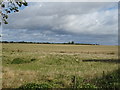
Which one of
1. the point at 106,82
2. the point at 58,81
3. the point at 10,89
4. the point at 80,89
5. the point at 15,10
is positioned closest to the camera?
the point at 15,10

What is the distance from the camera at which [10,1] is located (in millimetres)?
8219

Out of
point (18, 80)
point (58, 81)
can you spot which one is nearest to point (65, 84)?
point (58, 81)

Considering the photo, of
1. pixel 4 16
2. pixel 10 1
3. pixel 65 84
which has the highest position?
pixel 10 1

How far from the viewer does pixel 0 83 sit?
13.9 m

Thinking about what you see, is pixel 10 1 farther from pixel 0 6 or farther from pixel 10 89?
pixel 10 89

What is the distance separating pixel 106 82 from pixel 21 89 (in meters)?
5.20

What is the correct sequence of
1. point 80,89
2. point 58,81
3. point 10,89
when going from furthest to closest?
point 58,81 < point 10,89 < point 80,89

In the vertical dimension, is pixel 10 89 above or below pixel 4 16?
below

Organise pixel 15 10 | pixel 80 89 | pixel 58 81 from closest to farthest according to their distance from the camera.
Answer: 1. pixel 15 10
2. pixel 80 89
3. pixel 58 81

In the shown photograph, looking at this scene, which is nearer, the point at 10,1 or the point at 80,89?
the point at 10,1

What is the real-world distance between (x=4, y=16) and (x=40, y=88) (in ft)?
16.8

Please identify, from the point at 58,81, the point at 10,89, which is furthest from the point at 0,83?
the point at 58,81

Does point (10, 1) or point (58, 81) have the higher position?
point (10, 1)

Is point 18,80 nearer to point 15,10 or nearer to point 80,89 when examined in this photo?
point 80,89
